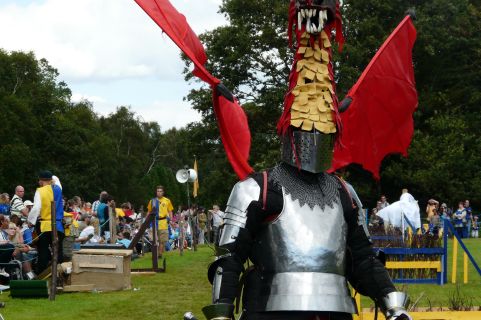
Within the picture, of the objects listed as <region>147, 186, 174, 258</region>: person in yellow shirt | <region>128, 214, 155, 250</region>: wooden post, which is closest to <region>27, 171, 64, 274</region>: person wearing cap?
<region>128, 214, 155, 250</region>: wooden post

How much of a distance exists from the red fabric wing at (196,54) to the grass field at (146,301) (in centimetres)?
339

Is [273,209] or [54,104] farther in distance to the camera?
[54,104]

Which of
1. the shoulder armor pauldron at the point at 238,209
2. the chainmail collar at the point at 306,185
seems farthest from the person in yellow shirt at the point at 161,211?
the shoulder armor pauldron at the point at 238,209

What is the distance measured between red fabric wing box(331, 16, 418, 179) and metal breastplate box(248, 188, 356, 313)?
146cm

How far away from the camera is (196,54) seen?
20.8 feet

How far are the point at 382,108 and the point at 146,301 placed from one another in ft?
19.8

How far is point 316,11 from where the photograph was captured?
5.55 meters

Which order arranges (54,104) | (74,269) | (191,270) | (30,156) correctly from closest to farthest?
(74,269)
(191,270)
(30,156)
(54,104)

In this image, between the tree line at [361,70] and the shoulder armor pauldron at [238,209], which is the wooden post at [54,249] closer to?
the shoulder armor pauldron at [238,209]

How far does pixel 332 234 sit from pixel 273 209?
35 centimetres

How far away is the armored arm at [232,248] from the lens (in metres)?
5.19

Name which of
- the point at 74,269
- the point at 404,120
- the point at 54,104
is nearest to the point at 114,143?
the point at 54,104

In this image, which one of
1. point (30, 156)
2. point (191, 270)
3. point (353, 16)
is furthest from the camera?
point (30, 156)

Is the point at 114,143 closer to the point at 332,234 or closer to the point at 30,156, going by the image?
the point at 30,156
